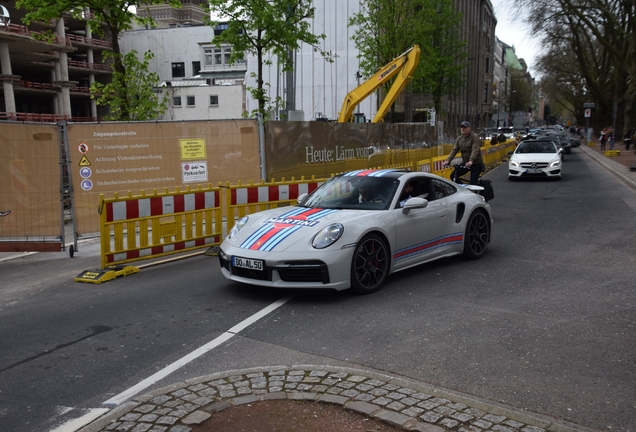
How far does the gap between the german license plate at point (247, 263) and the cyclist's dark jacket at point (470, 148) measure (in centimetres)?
685

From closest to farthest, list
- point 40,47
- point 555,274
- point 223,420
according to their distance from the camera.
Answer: point 223,420, point 555,274, point 40,47

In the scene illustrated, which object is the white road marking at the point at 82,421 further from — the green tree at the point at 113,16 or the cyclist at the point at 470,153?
the green tree at the point at 113,16

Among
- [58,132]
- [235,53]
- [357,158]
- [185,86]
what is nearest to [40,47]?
[185,86]

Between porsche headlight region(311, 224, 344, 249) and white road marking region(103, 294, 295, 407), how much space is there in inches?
28.9

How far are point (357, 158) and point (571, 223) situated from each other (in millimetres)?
7436

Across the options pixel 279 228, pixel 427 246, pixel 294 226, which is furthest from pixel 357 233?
pixel 427 246

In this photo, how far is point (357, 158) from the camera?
717 inches

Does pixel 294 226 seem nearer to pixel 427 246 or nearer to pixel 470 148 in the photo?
pixel 427 246

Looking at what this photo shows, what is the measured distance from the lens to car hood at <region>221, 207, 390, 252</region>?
265 inches

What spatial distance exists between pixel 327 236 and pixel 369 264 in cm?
67

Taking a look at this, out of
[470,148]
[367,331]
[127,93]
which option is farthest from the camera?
[127,93]

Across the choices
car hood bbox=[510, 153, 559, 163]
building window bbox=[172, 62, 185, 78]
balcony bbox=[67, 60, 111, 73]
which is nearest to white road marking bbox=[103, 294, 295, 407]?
car hood bbox=[510, 153, 559, 163]

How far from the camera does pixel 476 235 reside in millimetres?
8867

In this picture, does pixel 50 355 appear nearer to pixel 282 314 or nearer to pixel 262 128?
pixel 282 314
